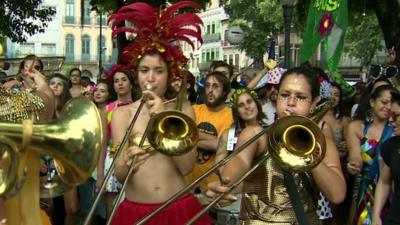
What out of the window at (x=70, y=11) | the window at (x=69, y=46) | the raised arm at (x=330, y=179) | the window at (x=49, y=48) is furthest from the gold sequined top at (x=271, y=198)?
the window at (x=70, y=11)

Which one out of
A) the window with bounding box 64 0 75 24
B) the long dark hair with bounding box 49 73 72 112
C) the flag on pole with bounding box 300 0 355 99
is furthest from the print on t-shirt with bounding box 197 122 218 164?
the window with bounding box 64 0 75 24

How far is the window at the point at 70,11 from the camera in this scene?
2968 inches

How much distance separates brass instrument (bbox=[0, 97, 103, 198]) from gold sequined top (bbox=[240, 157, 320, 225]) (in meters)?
1.67

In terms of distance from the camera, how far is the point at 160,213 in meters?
3.68

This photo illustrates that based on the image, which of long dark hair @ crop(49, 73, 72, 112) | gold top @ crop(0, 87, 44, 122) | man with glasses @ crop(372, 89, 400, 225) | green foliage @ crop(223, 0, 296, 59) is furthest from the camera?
green foliage @ crop(223, 0, 296, 59)

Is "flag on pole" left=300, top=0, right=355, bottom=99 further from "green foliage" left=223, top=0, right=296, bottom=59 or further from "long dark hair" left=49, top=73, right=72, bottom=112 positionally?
"green foliage" left=223, top=0, right=296, bottom=59

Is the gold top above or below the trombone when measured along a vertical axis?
Answer: above

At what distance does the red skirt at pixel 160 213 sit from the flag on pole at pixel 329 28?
192 inches

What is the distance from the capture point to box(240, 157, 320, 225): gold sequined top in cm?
321

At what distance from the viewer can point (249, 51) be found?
3962 centimetres

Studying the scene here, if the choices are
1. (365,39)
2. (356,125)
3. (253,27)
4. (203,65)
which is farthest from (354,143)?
(203,65)

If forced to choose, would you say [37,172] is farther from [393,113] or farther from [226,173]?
[393,113]

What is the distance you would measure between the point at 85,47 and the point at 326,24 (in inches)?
2811

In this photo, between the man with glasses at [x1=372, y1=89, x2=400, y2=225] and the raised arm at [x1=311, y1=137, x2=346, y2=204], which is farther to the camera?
the man with glasses at [x1=372, y1=89, x2=400, y2=225]
